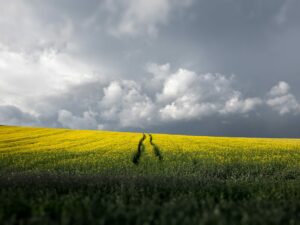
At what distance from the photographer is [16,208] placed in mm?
5367

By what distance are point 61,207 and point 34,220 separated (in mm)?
1198

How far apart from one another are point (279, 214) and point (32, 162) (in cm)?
1575

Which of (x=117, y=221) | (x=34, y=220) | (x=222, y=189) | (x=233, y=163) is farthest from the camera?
(x=233, y=163)

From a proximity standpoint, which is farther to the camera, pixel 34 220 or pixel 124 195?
pixel 124 195

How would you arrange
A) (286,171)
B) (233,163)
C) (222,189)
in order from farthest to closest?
(233,163)
(286,171)
(222,189)

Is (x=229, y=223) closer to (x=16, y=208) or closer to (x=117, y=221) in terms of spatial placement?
(x=117, y=221)

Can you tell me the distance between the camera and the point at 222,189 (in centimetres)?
777

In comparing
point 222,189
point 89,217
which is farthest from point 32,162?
point 89,217

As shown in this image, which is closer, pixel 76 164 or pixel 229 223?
pixel 229 223

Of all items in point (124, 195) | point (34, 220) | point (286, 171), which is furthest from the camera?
point (286, 171)

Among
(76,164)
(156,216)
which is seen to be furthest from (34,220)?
→ (76,164)

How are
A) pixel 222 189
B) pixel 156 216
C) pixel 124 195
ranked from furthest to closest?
pixel 222 189 → pixel 124 195 → pixel 156 216

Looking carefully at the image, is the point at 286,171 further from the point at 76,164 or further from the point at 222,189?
the point at 76,164

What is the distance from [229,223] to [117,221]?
1.76 m
